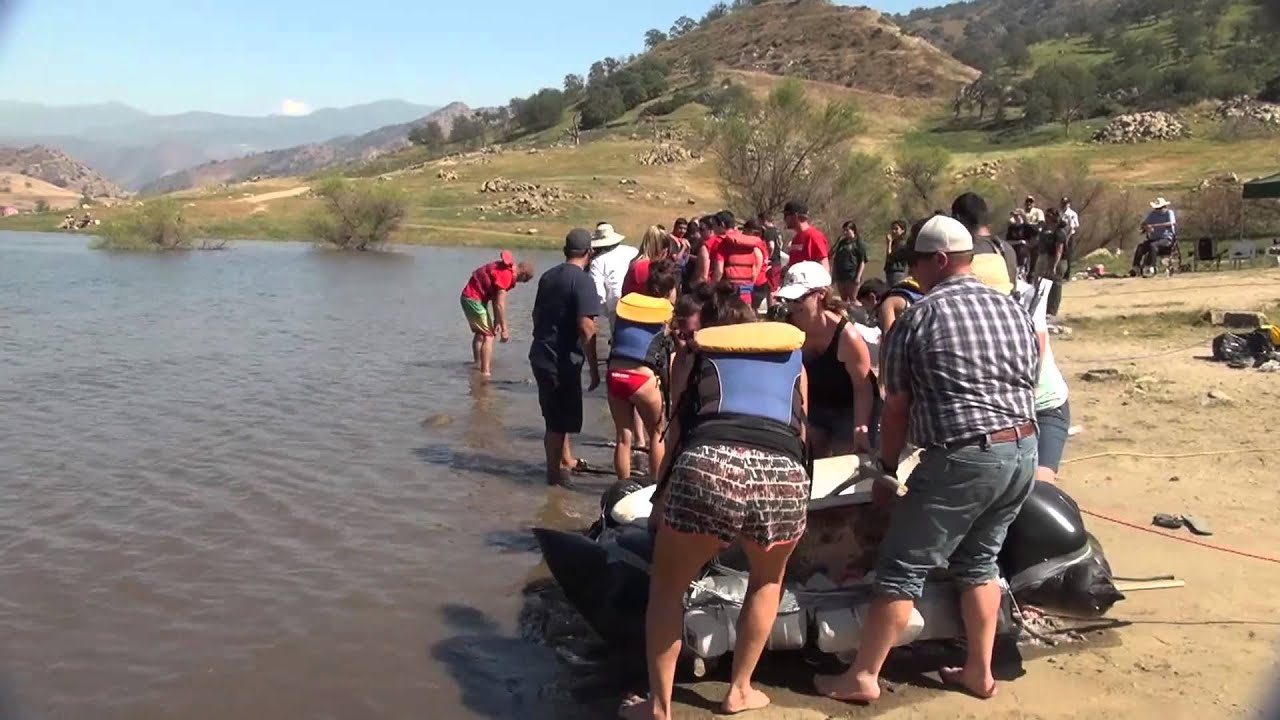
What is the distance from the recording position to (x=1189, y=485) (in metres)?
7.79

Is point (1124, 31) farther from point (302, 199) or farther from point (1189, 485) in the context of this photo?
point (1189, 485)

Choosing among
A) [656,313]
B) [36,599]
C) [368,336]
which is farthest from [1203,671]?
[368,336]

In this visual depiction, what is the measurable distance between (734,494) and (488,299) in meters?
9.87

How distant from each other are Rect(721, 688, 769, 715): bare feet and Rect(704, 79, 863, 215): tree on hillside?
106 ft

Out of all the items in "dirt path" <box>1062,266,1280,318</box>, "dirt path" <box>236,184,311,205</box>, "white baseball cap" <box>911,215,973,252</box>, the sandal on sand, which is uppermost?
"dirt path" <box>236,184,311,205</box>

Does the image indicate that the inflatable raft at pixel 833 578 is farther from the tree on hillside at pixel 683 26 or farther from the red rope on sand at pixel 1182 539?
the tree on hillside at pixel 683 26

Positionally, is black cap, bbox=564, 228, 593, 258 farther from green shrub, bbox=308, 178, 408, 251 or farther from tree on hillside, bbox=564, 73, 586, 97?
tree on hillside, bbox=564, 73, 586, 97

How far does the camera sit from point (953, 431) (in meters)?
4.36

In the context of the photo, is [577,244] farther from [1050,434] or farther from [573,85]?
[573,85]

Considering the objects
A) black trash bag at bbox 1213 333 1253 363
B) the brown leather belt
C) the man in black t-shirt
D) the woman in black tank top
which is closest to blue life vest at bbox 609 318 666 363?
the man in black t-shirt

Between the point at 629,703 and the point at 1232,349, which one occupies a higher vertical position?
the point at 1232,349

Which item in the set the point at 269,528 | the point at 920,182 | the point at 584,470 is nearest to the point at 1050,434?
the point at 584,470

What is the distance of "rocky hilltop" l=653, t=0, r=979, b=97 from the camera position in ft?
385

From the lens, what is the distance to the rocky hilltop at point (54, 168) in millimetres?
149375
